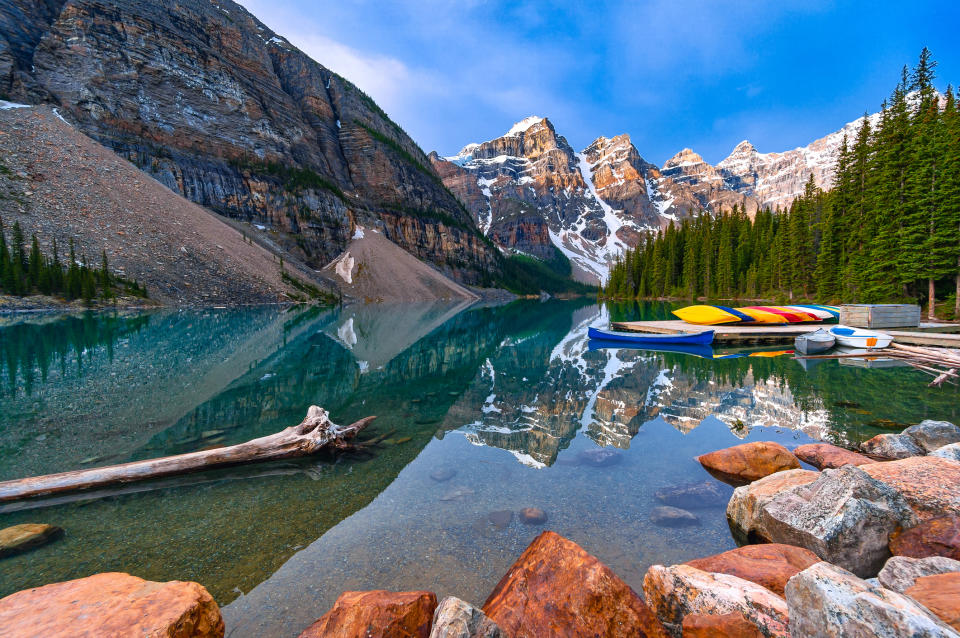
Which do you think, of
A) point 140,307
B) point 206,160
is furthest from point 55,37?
point 140,307

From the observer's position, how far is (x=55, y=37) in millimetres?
83875

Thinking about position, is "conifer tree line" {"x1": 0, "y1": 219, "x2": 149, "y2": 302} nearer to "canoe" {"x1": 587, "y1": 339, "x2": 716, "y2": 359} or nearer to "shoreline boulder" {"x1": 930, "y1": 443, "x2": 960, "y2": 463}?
"canoe" {"x1": 587, "y1": 339, "x2": 716, "y2": 359}

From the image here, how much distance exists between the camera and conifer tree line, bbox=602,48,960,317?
2906cm

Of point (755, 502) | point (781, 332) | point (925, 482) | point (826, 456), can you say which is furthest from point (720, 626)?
point (781, 332)

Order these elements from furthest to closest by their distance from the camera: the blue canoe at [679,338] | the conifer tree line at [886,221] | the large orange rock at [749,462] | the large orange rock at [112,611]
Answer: the conifer tree line at [886,221] < the blue canoe at [679,338] < the large orange rock at [749,462] < the large orange rock at [112,611]

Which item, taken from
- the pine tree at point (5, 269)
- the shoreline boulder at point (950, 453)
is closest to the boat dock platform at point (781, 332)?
the shoreline boulder at point (950, 453)

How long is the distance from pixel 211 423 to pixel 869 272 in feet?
162

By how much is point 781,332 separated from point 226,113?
132 metres

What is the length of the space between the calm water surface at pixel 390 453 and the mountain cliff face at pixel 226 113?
91.7m

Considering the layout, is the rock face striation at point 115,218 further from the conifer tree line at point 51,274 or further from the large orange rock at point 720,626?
the large orange rock at point 720,626

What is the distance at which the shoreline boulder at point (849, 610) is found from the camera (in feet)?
7.64

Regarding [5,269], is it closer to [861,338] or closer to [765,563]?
[765,563]

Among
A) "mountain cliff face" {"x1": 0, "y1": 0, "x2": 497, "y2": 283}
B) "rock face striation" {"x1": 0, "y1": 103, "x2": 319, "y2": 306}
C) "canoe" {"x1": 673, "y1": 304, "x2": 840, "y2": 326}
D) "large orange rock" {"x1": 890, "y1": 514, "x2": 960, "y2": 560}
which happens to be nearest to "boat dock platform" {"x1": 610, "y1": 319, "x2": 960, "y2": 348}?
"canoe" {"x1": 673, "y1": 304, "x2": 840, "y2": 326}

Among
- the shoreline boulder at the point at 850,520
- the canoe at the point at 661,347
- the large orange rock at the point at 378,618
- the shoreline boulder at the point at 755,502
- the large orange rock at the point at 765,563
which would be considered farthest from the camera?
the canoe at the point at 661,347
